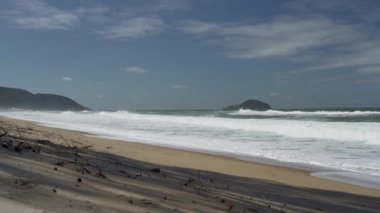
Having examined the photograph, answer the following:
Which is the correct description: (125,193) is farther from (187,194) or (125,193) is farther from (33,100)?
(33,100)

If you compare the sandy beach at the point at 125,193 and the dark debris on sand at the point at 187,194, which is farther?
the dark debris on sand at the point at 187,194

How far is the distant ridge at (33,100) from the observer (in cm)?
12075

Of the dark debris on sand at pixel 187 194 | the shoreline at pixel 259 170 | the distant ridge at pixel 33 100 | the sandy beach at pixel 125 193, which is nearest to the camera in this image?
the sandy beach at pixel 125 193

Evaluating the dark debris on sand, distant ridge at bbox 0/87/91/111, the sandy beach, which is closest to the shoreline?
the sandy beach

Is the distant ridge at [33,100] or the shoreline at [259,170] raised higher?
the distant ridge at [33,100]

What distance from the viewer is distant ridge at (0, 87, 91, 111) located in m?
121

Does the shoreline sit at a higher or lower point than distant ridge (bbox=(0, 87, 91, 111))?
lower

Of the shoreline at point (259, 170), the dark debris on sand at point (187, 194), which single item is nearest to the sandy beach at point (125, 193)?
the dark debris on sand at point (187, 194)

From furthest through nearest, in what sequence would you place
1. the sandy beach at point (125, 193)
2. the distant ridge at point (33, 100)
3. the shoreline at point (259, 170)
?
the distant ridge at point (33, 100), the shoreline at point (259, 170), the sandy beach at point (125, 193)

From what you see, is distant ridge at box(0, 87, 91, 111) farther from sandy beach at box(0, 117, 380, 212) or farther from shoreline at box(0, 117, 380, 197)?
sandy beach at box(0, 117, 380, 212)

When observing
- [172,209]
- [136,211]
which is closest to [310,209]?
[172,209]

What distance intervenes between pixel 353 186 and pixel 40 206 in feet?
22.6

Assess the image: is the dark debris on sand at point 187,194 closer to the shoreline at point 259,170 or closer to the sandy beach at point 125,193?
the sandy beach at point 125,193

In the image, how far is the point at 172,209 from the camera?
433 cm
